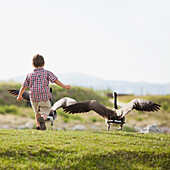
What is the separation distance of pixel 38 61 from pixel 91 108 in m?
2.38

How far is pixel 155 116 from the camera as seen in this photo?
2503 centimetres

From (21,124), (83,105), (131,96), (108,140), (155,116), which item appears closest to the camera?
(108,140)

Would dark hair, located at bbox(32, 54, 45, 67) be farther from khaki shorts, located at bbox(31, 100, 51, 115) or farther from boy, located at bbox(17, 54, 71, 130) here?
khaki shorts, located at bbox(31, 100, 51, 115)

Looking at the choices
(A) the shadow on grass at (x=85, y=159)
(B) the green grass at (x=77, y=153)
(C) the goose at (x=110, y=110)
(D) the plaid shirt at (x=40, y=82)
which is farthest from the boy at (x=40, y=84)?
(A) the shadow on grass at (x=85, y=159)

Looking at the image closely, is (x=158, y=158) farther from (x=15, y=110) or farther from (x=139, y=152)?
(x=15, y=110)

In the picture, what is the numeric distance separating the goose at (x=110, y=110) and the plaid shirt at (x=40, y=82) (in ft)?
4.79

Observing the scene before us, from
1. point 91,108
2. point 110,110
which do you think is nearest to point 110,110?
point 110,110

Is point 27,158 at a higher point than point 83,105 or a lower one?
A: lower

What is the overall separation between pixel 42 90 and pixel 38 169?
2.81 meters

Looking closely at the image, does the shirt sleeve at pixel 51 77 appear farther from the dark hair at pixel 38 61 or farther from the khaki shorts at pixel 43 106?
the khaki shorts at pixel 43 106

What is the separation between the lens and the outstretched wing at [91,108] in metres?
9.13

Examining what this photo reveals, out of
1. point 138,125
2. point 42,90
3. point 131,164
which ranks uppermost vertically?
point 42,90

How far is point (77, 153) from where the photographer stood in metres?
6.58

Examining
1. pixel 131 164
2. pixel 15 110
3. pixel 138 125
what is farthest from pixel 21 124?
pixel 131 164
